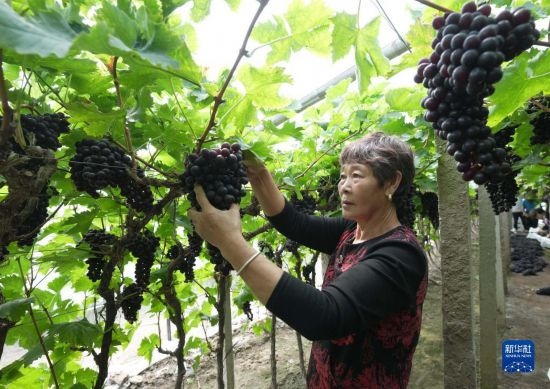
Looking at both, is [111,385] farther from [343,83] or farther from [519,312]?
[519,312]

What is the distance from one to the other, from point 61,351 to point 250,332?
4.10 metres

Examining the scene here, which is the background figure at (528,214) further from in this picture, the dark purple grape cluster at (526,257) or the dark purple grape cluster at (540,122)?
the dark purple grape cluster at (540,122)

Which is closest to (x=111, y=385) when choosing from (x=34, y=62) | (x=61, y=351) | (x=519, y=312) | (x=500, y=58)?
(x=61, y=351)

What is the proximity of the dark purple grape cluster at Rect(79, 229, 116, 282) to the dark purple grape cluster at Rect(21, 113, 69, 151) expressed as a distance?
611mm

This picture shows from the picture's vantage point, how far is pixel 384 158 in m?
1.40

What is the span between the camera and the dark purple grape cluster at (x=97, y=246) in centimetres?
158

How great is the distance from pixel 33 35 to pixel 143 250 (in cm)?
119

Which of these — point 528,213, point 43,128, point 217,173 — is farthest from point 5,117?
point 528,213

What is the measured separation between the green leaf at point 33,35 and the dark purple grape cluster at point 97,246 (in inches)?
42.5

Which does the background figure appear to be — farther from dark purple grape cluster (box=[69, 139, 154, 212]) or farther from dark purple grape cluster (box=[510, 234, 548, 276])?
dark purple grape cluster (box=[69, 139, 154, 212])

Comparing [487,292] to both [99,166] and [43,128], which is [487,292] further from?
[43,128]

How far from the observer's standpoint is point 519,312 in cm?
562

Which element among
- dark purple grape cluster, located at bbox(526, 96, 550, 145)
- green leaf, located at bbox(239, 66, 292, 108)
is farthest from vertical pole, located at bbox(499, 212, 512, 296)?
green leaf, located at bbox(239, 66, 292, 108)

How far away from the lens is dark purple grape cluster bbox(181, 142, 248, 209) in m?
1.00
